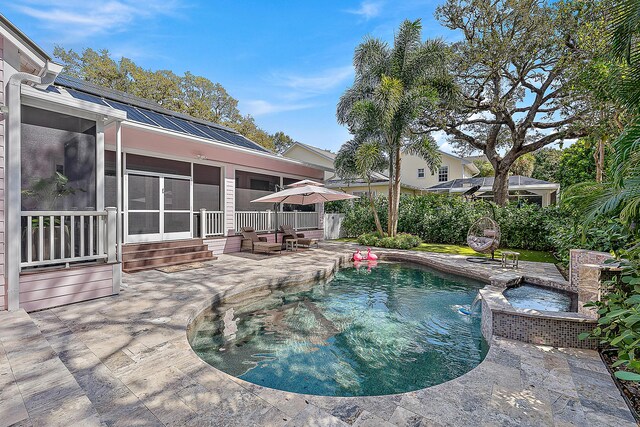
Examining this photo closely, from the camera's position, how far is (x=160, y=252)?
8.09 meters

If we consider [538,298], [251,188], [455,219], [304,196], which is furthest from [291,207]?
[538,298]

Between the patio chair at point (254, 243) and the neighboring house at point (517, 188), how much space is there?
1515 cm

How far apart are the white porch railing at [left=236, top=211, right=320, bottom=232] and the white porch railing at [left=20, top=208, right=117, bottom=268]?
5666mm

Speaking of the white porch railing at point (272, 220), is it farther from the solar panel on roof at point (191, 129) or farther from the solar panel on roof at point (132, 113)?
the solar panel on roof at point (132, 113)

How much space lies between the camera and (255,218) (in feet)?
38.5

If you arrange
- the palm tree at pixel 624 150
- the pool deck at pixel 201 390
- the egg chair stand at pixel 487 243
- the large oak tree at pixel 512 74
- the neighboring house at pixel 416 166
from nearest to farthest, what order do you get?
the pool deck at pixel 201 390 < the palm tree at pixel 624 150 < the egg chair stand at pixel 487 243 < the large oak tree at pixel 512 74 < the neighboring house at pixel 416 166

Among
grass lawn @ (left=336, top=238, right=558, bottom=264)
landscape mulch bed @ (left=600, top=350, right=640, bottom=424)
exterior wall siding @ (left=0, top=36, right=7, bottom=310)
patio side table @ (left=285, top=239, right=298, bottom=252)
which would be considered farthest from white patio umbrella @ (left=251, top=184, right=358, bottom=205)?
landscape mulch bed @ (left=600, top=350, right=640, bottom=424)

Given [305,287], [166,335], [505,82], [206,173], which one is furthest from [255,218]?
[505,82]

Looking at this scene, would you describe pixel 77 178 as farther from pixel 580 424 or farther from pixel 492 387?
pixel 580 424

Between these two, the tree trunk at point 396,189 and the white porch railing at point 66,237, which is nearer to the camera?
the white porch railing at point 66,237

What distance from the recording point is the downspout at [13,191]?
423cm

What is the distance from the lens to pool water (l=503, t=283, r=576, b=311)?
555cm

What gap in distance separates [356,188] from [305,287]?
42.2 ft

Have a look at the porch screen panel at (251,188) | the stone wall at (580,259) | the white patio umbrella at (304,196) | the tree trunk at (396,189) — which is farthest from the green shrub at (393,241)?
the stone wall at (580,259)
